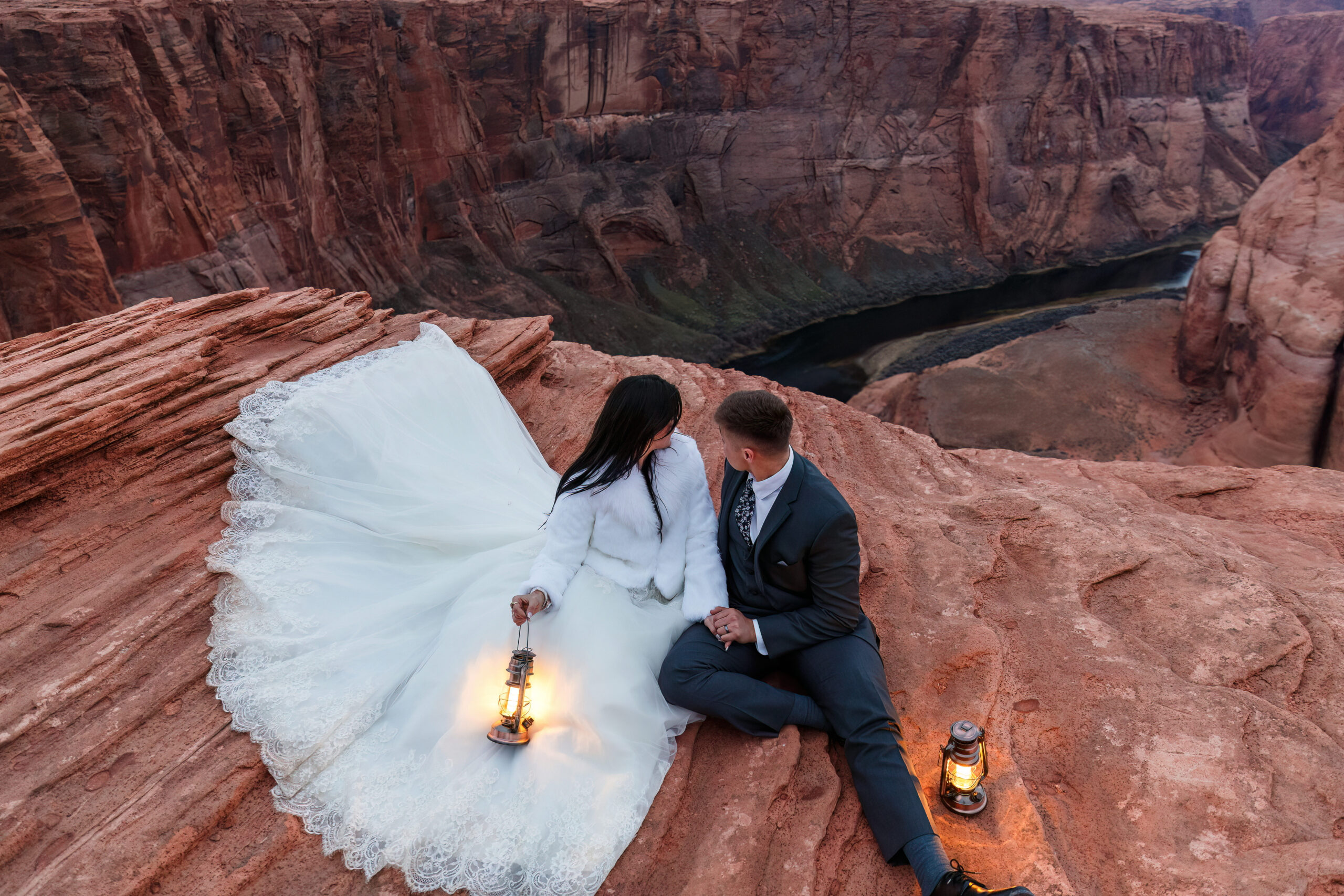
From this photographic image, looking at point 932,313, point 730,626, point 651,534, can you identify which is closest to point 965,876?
point 730,626

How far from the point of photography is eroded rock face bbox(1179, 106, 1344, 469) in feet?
53.6

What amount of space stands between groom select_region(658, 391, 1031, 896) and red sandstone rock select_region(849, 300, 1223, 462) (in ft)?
53.3

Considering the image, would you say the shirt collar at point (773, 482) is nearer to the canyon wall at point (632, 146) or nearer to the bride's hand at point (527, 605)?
the bride's hand at point (527, 605)

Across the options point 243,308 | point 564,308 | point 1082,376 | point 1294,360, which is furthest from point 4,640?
point 564,308

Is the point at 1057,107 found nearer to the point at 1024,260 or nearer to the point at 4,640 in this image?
the point at 1024,260

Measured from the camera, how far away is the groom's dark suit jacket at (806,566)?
3.24m

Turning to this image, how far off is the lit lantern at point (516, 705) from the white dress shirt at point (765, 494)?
98 cm

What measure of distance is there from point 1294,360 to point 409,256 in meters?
23.6

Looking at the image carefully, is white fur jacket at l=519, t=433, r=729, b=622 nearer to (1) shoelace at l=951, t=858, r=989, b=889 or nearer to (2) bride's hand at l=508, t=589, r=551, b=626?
(2) bride's hand at l=508, t=589, r=551, b=626

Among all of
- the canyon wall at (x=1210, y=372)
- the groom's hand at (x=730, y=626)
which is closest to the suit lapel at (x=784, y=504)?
the groom's hand at (x=730, y=626)

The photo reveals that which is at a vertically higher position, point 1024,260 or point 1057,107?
point 1057,107

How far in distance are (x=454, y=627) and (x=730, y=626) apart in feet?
3.88

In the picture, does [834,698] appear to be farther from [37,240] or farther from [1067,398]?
[1067,398]

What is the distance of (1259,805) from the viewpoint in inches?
121
